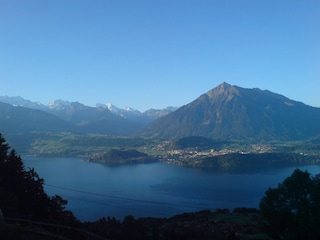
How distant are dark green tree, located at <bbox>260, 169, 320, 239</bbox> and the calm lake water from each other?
837 inches

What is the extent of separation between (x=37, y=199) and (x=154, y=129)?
582 ft

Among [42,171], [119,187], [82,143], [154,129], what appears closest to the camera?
[119,187]

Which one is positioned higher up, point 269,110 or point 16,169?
point 269,110

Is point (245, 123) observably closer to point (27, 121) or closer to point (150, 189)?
point (27, 121)

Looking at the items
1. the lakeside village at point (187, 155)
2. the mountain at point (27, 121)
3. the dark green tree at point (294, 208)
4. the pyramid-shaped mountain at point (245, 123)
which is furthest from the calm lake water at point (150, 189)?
the pyramid-shaped mountain at point (245, 123)

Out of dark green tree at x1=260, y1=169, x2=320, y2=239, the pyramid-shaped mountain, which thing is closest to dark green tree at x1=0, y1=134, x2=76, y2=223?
dark green tree at x1=260, y1=169, x2=320, y2=239

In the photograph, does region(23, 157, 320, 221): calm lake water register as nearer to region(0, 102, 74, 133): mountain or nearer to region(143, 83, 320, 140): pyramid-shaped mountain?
region(0, 102, 74, 133): mountain

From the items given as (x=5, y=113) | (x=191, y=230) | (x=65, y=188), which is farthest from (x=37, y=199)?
(x=5, y=113)

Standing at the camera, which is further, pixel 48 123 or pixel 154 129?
pixel 154 129

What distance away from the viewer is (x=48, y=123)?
17925 cm

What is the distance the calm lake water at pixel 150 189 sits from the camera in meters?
39.5

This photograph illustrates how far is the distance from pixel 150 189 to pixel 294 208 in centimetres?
3836

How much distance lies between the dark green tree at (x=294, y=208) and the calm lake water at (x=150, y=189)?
21250 millimetres

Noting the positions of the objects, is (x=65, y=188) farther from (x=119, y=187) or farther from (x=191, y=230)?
(x=191, y=230)
